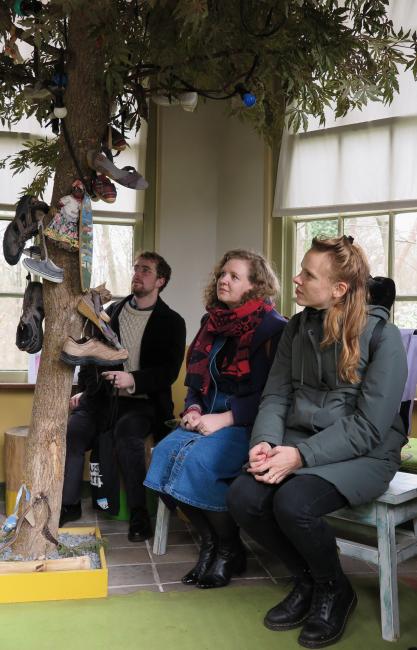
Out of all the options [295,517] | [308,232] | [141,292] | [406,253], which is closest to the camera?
[295,517]

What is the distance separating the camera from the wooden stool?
3721 mm

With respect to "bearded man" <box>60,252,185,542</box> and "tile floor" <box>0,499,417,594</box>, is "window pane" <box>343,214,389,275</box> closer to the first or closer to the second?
"bearded man" <box>60,252,185,542</box>

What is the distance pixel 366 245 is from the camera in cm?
415

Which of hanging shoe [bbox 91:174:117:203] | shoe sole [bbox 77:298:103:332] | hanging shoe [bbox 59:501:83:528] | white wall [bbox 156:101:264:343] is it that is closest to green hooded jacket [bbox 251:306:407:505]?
shoe sole [bbox 77:298:103:332]

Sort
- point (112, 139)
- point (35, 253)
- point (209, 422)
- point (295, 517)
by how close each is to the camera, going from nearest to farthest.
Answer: point (295, 517) < point (35, 253) < point (112, 139) < point (209, 422)

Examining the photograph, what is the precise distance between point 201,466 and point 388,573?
0.79 meters

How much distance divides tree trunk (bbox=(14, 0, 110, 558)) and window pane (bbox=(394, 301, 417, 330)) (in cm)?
195

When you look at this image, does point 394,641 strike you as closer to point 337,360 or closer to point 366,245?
point 337,360

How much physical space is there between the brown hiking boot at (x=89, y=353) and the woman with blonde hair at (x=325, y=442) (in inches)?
24.2

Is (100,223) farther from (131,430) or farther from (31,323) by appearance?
(31,323)

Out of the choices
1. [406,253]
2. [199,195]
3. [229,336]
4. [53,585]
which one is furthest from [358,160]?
[53,585]

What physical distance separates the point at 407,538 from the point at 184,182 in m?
2.96

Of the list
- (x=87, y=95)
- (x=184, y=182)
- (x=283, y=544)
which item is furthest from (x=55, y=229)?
(x=184, y=182)

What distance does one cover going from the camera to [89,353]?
275 cm
